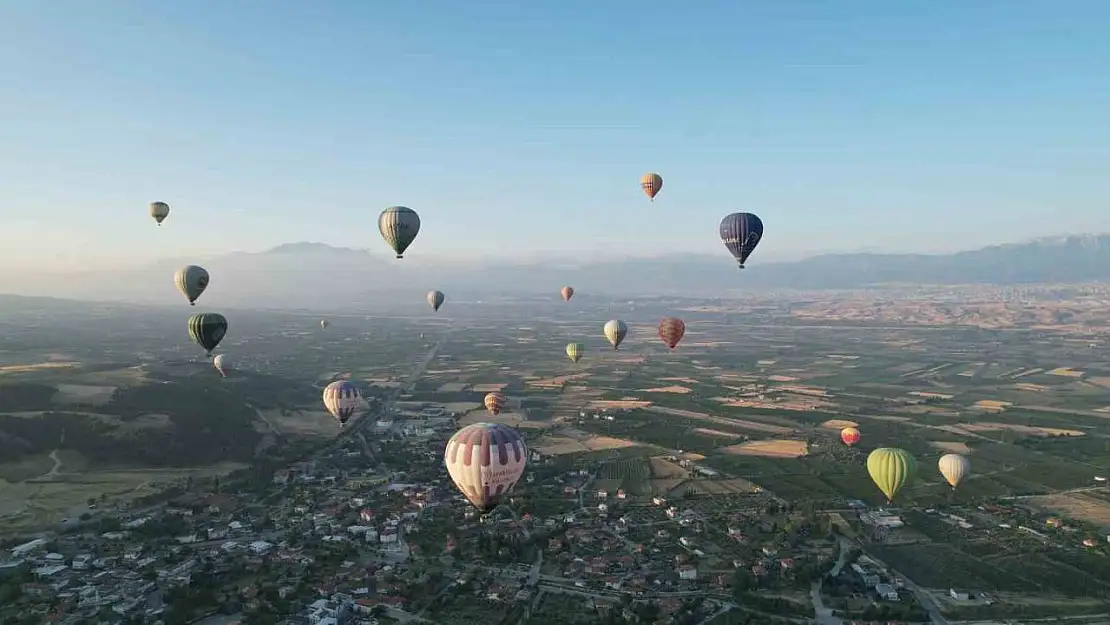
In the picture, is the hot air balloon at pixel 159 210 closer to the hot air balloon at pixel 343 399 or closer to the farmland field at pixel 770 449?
the hot air balloon at pixel 343 399

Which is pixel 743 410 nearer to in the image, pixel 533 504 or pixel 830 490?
pixel 830 490

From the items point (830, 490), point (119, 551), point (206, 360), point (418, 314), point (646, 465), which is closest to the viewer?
point (119, 551)

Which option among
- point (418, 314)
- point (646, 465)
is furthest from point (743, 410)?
point (418, 314)

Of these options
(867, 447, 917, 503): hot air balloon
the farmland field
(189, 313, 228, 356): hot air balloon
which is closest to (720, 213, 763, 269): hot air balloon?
(867, 447, 917, 503): hot air balloon

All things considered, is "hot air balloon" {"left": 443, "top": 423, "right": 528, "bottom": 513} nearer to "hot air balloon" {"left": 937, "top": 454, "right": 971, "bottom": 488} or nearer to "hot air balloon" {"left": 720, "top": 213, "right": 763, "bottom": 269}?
"hot air balloon" {"left": 720, "top": 213, "right": 763, "bottom": 269}

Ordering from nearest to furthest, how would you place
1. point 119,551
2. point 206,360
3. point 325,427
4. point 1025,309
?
point 119,551, point 325,427, point 206,360, point 1025,309

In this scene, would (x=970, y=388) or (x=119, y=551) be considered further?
(x=970, y=388)
